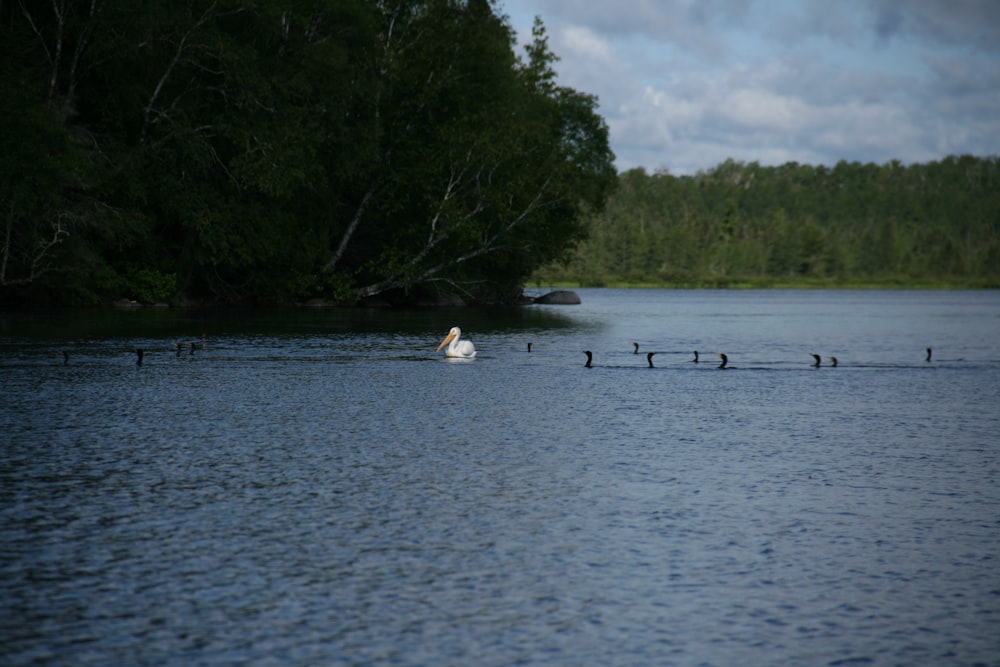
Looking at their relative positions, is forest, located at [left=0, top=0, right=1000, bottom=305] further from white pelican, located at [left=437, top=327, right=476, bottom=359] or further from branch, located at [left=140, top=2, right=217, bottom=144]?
white pelican, located at [left=437, top=327, right=476, bottom=359]

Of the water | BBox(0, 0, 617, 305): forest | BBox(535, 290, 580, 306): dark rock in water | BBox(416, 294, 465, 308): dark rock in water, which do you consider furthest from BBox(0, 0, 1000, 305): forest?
the water

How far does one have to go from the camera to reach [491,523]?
12.8 metres

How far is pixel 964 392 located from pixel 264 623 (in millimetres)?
24509

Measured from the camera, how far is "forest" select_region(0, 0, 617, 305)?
187ft

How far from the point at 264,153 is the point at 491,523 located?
52009mm

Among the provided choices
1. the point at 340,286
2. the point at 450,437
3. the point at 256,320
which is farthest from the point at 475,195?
the point at 450,437

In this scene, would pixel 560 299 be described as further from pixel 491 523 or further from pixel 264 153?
pixel 491 523

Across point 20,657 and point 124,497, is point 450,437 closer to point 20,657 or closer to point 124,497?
point 124,497

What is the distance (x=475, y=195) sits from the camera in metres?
74.4

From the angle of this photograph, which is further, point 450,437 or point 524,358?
point 524,358

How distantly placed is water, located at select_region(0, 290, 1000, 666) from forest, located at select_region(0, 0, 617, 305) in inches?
1219

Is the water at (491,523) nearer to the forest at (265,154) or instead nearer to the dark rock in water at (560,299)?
the forest at (265,154)

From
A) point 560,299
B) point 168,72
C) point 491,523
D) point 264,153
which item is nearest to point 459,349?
point 491,523

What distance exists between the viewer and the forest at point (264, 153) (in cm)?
5706
